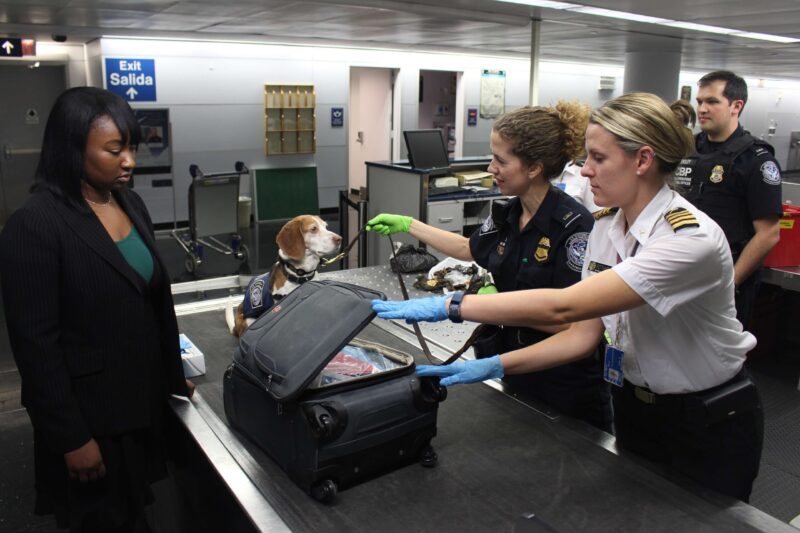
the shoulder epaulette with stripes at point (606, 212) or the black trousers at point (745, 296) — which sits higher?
the shoulder epaulette with stripes at point (606, 212)

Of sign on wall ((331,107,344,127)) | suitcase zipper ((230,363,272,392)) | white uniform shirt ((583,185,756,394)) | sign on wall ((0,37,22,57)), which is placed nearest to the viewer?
white uniform shirt ((583,185,756,394))

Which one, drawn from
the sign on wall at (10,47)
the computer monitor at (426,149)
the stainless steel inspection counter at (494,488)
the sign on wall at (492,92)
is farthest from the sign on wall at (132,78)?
the stainless steel inspection counter at (494,488)

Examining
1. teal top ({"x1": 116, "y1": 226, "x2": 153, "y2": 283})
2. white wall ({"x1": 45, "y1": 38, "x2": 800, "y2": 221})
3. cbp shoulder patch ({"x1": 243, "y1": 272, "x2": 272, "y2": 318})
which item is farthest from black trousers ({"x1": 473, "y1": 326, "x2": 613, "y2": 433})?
white wall ({"x1": 45, "y1": 38, "x2": 800, "y2": 221})

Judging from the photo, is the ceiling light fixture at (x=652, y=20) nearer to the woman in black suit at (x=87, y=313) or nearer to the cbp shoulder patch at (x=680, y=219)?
the cbp shoulder patch at (x=680, y=219)

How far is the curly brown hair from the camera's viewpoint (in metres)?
1.94

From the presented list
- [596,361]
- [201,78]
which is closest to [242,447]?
[596,361]

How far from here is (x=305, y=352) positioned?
1493 millimetres

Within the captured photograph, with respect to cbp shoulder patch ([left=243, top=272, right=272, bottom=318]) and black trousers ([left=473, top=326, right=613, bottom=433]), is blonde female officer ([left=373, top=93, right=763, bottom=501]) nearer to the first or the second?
black trousers ([left=473, top=326, right=613, bottom=433])

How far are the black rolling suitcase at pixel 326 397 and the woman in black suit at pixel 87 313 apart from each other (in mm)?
331

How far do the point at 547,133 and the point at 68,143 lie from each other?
135 cm

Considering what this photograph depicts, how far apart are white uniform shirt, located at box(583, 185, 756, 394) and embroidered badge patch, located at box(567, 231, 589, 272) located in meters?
0.15

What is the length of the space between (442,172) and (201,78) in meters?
5.64

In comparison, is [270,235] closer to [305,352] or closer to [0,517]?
[0,517]

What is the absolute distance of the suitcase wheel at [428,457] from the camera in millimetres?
1659
